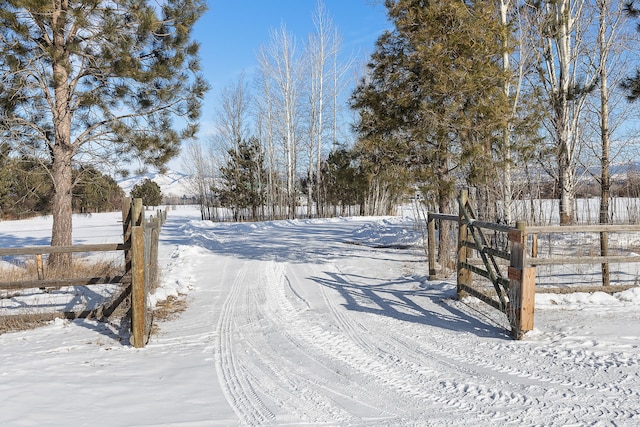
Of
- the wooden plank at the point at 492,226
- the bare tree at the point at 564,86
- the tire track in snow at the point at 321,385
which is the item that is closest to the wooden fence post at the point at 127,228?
the tire track in snow at the point at 321,385

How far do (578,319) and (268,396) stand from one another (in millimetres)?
4468

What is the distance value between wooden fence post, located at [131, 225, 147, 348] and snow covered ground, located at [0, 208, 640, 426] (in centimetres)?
25

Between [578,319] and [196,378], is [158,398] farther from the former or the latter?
[578,319]

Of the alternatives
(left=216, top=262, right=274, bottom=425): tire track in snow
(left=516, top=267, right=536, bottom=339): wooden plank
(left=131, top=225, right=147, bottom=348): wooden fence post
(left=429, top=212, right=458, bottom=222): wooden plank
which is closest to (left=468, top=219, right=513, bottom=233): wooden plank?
(left=516, top=267, right=536, bottom=339): wooden plank

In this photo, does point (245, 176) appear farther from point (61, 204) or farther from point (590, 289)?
point (590, 289)

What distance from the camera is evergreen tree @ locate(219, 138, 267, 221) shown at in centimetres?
3769

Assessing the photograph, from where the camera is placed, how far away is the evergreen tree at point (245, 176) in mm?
37688

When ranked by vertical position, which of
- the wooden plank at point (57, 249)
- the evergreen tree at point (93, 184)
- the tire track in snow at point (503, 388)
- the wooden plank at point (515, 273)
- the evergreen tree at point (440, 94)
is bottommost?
the tire track in snow at point (503, 388)

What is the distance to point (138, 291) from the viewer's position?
5465mm

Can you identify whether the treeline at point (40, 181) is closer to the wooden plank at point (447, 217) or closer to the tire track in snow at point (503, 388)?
the wooden plank at point (447, 217)

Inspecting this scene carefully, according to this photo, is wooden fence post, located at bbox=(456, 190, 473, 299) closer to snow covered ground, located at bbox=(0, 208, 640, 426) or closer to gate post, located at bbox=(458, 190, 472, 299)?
gate post, located at bbox=(458, 190, 472, 299)

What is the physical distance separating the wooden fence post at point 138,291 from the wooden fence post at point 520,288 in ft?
15.1

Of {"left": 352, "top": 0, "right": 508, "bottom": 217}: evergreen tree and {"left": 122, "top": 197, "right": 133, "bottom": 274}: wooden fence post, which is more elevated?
{"left": 352, "top": 0, "right": 508, "bottom": 217}: evergreen tree

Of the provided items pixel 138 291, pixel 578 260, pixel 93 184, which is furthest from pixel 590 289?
pixel 93 184
